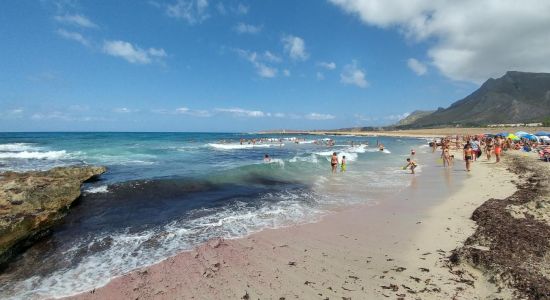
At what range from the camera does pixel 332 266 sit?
6781mm

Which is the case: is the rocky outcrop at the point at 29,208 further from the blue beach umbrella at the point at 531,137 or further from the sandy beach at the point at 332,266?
the blue beach umbrella at the point at 531,137

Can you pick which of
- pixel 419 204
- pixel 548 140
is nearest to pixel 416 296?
pixel 419 204

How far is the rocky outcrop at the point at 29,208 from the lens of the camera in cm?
851

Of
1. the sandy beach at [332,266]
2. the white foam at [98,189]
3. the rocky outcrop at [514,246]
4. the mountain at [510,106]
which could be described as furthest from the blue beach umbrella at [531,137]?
the mountain at [510,106]

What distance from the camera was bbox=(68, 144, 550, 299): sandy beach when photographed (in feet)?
18.7

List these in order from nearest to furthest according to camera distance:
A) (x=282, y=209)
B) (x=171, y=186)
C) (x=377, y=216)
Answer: (x=377, y=216) < (x=282, y=209) < (x=171, y=186)

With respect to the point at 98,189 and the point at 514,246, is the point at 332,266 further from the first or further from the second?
the point at 98,189

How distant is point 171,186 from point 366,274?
1268 centimetres

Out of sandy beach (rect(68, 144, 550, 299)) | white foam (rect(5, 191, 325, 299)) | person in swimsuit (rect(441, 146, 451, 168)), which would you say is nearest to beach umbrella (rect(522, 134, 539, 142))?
person in swimsuit (rect(441, 146, 451, 168))

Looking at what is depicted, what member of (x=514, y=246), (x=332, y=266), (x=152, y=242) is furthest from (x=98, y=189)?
(x=514, y=246)

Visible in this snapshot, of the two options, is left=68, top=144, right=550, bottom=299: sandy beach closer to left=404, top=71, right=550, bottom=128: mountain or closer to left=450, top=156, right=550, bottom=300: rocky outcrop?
left=450, top=156, right=550, bottom=300: rocky outcrop

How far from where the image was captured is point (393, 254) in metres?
7.34

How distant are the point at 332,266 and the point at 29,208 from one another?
1022cm

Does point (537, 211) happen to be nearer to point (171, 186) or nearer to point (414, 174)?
point (414, 174)
